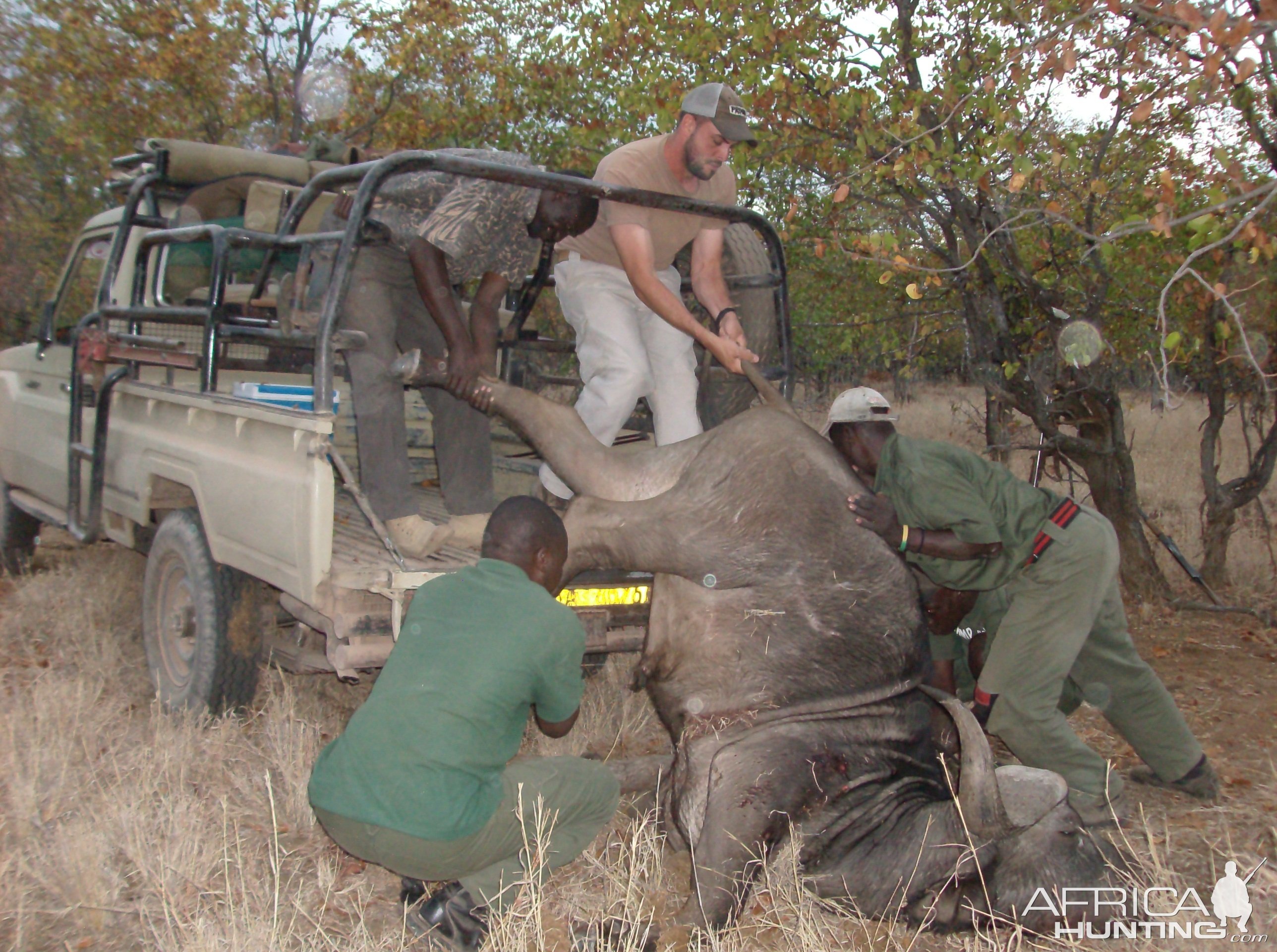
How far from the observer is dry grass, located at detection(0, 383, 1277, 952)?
2.96 meters

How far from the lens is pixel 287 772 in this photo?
385 cm

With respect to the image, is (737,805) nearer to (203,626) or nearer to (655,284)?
(655,284)

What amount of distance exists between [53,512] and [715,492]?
4073 millimetres

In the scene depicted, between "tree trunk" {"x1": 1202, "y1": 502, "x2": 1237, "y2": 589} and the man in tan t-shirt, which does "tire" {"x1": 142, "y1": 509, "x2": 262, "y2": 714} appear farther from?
"tree trunk" {"x1": 1202, "y1": 502, "x2": 1237, "y2": 589}

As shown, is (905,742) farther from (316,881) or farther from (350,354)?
(350,354)

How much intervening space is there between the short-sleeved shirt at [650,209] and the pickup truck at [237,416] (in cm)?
12

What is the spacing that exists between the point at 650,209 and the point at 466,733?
237cm

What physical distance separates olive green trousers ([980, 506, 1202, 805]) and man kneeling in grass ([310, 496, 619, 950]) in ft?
5.93

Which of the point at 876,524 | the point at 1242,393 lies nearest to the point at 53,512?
the point at 876,524

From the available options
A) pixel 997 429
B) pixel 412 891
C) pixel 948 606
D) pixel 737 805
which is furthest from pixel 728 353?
pixel 997 429

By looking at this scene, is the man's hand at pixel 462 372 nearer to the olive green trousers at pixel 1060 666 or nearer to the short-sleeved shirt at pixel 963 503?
the short-sleeved shirt at pixel 963 503

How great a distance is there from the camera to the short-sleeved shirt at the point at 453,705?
9.19 feet

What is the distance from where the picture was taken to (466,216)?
13.4ft

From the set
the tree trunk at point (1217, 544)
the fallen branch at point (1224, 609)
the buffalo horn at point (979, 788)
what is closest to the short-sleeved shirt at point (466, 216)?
the buffalo horn at point (979, 788)
